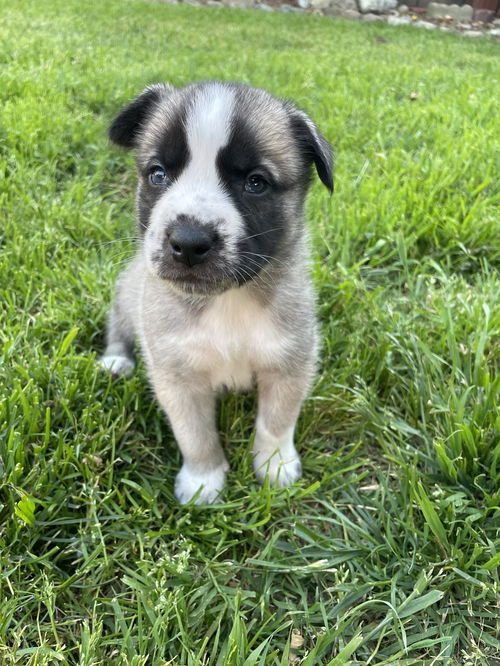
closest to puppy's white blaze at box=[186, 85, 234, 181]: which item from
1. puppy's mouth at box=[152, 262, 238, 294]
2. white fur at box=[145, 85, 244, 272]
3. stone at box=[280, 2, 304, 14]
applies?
white fur at box=[145, 85, 244, 272]

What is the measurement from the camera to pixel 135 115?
2.39 metres

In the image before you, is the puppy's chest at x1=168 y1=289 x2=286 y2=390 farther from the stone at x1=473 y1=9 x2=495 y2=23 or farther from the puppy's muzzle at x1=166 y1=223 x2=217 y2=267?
the stone at x1=473 y1=9 x2=495 y2=23

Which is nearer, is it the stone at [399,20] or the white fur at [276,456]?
the white fur at [276,456]

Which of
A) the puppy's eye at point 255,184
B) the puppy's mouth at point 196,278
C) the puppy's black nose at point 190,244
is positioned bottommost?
the puppy's mouth at point 196,278

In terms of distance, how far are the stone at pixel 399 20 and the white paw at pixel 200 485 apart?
15.1 m

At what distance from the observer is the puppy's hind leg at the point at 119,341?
286cm

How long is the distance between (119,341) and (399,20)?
14960 millimetres

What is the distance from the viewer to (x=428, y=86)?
22.1 feet

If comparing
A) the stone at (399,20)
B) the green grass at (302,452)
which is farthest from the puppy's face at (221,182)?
the stone at (399,20)

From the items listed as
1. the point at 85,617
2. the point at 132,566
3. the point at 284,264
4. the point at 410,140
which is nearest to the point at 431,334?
the point at 284,264

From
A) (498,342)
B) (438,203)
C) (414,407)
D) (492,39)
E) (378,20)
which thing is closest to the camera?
(414,407)

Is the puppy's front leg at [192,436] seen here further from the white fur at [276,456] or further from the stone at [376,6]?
the stone at [376,6]

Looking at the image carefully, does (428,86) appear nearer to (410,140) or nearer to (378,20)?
(410,140)

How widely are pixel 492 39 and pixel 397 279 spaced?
38.9ft
